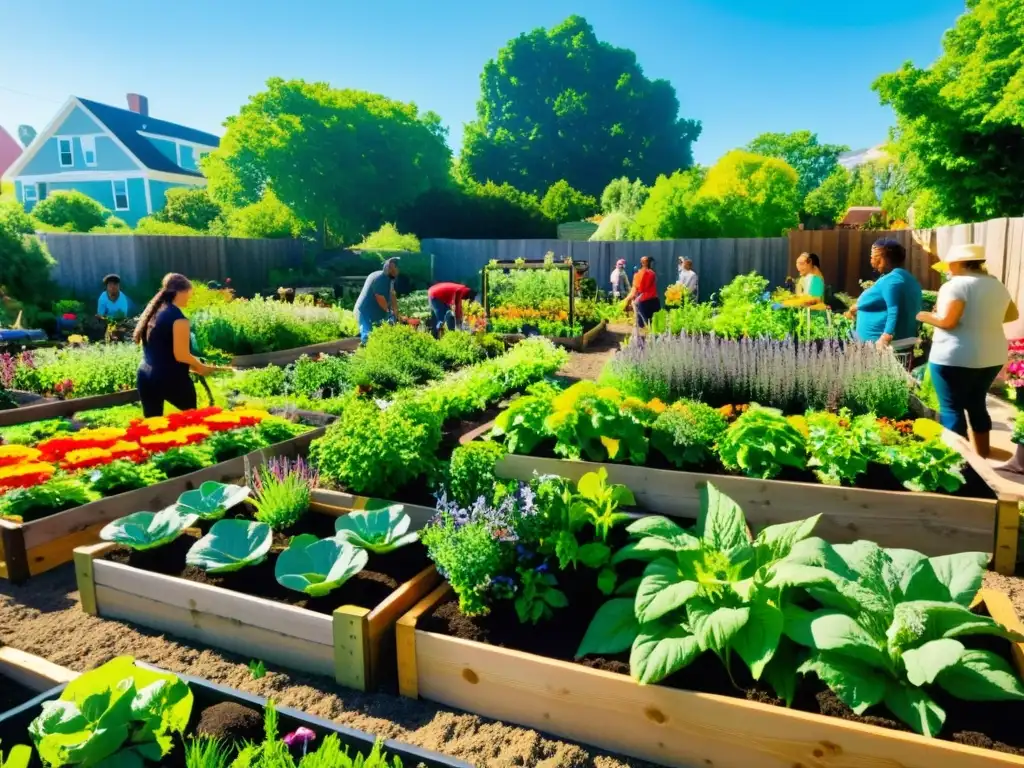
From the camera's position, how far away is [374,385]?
745cm

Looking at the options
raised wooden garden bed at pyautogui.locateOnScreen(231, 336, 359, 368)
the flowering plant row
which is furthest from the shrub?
the flowering plant row

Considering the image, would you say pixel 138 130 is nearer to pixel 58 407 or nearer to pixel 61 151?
pixel 61 151

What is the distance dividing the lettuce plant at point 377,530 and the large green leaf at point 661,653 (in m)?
1.28

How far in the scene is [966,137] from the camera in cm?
1647

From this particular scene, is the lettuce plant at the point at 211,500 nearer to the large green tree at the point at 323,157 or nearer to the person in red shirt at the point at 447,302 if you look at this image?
the person in red shirt at the point at 447,302

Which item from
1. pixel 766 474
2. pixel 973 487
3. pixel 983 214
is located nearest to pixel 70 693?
pixel 766 474

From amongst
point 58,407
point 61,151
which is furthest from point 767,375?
point 61,151

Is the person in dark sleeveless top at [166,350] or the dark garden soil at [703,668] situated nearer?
the dark garden soil at [703,668]

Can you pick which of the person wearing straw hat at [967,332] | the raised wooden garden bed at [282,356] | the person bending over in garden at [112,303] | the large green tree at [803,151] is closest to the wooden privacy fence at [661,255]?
the raised wooden garden bed at [282,356]

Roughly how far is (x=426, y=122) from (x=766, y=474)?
3454 centimetres

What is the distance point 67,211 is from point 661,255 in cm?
2165

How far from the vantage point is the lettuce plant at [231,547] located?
10.8 feet

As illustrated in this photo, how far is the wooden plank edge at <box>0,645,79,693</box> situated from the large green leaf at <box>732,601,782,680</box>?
7.69 feet

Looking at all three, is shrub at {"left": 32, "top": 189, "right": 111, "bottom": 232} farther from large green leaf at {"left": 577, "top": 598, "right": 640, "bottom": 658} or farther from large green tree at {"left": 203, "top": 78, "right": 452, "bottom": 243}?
large green leaf at {"left": 577, "top": 598, "right": 640, "bottom": 658}
